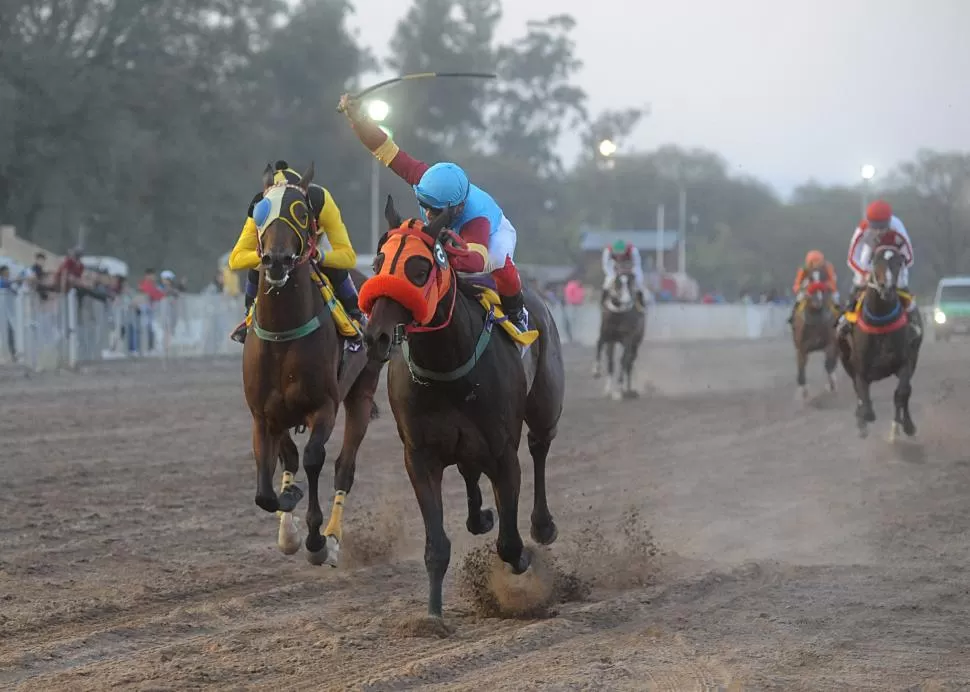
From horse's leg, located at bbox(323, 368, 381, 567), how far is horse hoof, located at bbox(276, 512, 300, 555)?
0.58ft

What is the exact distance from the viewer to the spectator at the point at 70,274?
20969mm

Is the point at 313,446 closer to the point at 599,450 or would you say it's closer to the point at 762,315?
the point at 599,450

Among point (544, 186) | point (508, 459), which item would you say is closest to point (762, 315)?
point (544, 186)

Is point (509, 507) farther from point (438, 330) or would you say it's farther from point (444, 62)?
point (444, 62)

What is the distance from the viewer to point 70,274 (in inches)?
832

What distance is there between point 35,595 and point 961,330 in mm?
36925

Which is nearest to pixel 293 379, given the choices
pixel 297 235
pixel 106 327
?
pixel 297 235

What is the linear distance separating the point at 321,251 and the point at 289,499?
1666mm

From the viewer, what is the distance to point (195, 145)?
135ft

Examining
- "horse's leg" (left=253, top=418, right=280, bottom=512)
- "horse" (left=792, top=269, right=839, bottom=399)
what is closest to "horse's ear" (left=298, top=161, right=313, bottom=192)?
"horse's leg" (left=253, top=418, right=280, bottom=512)

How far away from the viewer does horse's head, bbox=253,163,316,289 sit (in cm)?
754

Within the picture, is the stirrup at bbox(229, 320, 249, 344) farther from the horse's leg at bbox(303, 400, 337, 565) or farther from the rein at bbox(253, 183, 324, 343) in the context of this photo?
the horse's leg at bbox(303, 400, 337, 565)

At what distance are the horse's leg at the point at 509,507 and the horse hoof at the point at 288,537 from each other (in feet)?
5.53

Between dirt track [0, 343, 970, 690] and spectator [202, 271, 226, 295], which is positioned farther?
spectator [202, 271, 226, 295]
